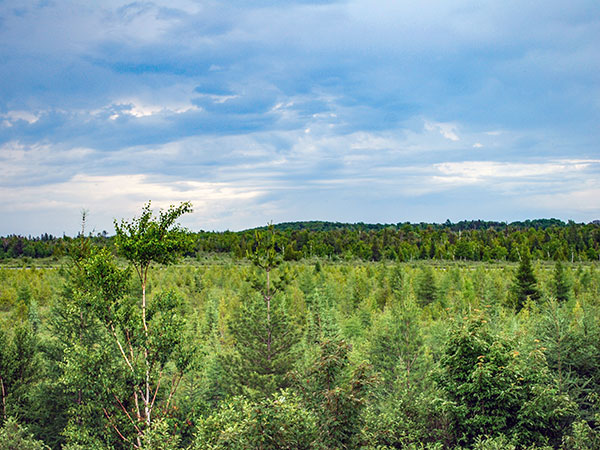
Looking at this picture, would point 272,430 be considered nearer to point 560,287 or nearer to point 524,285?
point 524,285

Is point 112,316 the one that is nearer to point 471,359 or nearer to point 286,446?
point 286,446

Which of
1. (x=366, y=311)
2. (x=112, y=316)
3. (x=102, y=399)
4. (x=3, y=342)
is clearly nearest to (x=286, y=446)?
(x=112, y=316)

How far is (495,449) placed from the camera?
1303cm

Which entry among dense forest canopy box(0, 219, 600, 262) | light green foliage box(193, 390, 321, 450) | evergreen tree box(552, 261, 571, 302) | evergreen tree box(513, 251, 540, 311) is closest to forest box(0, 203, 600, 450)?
light green foliage box(193, 390, 321, 450)

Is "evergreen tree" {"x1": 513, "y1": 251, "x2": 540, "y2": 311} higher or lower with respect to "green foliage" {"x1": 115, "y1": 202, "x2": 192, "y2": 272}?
lower

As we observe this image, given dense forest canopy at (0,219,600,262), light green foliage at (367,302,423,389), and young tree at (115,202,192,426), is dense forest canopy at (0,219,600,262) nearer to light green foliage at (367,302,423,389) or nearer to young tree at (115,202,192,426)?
light green foliage at (367,302,423,389)

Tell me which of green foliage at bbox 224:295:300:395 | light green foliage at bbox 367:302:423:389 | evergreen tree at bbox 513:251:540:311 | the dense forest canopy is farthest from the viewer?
the dense forest canopy

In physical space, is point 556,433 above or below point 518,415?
below

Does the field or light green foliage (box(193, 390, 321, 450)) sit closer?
light green foliage (box(193, 390, 321, 450))

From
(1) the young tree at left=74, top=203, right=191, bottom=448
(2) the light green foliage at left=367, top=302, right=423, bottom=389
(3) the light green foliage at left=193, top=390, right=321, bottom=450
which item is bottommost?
(2) the light green foliage at left=367, top=302, right=423, bottom=389

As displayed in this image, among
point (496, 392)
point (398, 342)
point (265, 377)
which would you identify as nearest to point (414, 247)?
point (398, 342)

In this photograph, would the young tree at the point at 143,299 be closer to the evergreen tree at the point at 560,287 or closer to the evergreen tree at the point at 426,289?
the evergreen tree at the point at 560,287

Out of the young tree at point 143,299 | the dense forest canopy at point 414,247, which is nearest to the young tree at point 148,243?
the young tree at point 143,299

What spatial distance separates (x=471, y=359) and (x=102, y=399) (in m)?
18.3
